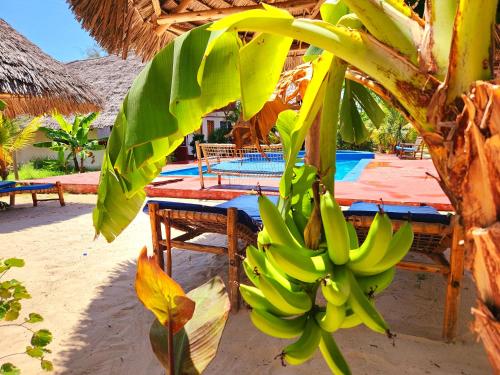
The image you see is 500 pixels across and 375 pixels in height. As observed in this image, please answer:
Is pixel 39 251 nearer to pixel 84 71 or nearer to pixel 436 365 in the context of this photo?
pixel 436 365

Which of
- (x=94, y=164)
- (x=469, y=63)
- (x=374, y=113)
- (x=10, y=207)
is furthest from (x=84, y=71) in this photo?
(x=469, y=63)

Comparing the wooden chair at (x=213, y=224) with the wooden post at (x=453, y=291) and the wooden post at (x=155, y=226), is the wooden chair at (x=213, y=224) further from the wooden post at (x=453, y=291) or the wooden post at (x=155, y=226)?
the wooden post at (x=453, y=291)

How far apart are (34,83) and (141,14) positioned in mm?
4550

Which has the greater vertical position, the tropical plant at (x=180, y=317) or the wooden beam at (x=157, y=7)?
the wooden beam at (x=157, y=7)

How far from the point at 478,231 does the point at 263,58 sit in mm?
863

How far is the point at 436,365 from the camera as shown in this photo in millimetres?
1853

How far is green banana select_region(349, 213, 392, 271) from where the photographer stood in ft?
3.03

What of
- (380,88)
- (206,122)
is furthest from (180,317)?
(206,122)

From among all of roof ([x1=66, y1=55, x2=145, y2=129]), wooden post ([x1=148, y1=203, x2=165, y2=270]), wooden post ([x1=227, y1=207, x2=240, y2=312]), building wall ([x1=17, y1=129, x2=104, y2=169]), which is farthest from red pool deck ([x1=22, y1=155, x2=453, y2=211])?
roof ([x1=66, y1=55, x2=145, y2=129])

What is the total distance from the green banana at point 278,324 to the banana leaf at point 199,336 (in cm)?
21

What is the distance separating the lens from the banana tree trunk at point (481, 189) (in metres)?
0.73

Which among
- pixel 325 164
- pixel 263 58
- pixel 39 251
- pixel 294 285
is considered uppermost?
pixel 263 58

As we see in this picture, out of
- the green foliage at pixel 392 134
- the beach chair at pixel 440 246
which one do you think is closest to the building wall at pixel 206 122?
the green foliage at pixel 392 134

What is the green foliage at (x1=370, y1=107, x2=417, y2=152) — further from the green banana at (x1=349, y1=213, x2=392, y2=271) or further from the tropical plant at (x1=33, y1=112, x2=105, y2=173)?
the green banana at (x1=349, y1=213, x2=392, y2=271)
